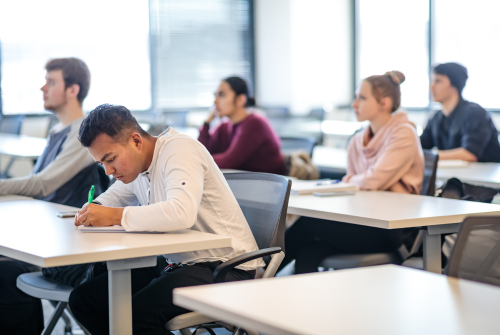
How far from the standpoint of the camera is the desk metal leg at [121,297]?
1.71 metres

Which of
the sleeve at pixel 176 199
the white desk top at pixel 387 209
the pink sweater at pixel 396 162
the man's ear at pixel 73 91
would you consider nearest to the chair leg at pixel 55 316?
the sleeve at pixel 176 199

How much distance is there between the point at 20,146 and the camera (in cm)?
475

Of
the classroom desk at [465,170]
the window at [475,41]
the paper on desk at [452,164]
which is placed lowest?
the classroom desk at [465,170]

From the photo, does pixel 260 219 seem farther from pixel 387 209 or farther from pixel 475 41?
pixel 475 41

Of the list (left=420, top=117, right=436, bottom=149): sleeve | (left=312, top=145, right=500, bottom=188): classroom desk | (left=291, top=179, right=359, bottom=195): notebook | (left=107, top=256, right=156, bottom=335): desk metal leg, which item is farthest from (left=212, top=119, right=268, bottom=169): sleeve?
(left=107, top=256, right=156, bottom=335): desk metal leg

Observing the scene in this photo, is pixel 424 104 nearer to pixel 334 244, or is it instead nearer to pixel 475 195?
pixel 475 195

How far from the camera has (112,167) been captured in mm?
1960

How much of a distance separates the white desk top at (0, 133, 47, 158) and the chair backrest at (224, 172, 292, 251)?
87.6 inches

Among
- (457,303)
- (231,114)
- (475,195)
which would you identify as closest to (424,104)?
(231,114)

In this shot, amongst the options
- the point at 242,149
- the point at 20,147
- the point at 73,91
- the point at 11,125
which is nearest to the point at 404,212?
the point at 242,149

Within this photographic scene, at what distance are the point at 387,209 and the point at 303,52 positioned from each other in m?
6.11

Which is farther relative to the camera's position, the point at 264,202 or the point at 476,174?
the point at 476,174

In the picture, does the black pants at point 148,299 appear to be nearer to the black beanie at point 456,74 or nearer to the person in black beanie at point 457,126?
the person in black beanie at point 457,126

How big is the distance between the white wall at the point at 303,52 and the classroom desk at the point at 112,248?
6.45 m
